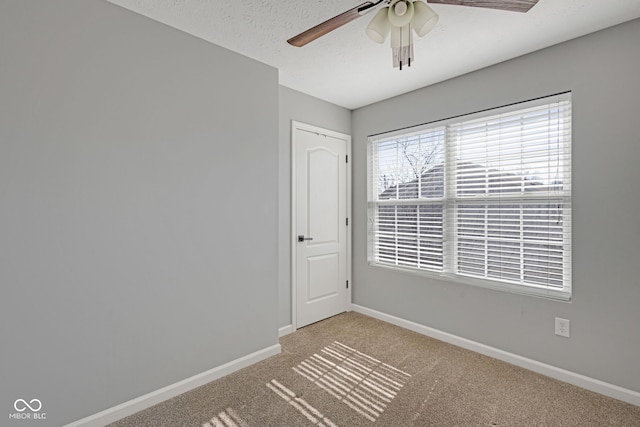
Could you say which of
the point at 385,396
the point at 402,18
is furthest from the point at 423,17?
the point at 385,396

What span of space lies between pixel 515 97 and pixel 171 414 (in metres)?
3.46

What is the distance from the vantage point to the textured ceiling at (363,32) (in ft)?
6.31

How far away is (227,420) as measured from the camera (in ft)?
6.28

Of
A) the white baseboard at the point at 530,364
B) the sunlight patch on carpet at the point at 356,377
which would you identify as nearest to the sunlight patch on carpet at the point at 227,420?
the sunlight patch on carpet at the point at 356,377

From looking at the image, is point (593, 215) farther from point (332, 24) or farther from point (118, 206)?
point (118, 206)

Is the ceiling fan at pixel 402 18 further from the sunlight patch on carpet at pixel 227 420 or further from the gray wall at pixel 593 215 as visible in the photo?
the sunlight patch on carpet at pixel 227 420

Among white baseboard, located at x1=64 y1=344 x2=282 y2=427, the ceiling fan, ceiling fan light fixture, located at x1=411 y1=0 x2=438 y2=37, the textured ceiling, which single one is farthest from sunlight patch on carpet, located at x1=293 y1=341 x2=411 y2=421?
the textured ceiling

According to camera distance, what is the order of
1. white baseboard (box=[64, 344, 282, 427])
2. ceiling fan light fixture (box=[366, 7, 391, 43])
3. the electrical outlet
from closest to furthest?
ceiling fan light fixture (box=[366, 7, 391, 43])
white baseboard (box=[64, 344, 282, 427])
the electrical outlet

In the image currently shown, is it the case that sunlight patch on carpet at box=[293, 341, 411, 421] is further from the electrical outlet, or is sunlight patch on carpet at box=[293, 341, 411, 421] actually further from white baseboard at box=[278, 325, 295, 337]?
the electrical outlet

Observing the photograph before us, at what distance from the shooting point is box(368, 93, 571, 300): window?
7.84ft

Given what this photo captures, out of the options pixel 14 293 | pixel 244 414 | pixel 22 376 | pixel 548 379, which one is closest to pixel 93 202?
pixel 14 293

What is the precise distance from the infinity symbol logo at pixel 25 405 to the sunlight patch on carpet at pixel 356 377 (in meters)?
1.58

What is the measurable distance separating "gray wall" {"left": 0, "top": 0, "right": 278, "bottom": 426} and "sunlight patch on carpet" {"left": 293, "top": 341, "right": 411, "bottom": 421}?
1.97ft

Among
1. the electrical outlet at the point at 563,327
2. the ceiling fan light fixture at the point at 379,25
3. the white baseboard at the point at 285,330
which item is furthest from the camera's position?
the white baseboard at the point at 285,330
